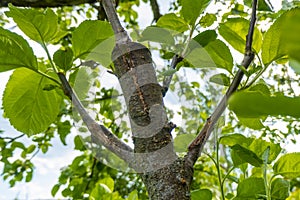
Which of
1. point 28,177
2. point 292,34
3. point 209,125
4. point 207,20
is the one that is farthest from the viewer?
point 28,177

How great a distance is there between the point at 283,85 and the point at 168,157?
211 cm

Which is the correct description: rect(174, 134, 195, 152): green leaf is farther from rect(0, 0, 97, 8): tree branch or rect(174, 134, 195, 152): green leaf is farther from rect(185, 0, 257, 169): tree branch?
rect(0, 0, 97, 8): tree branch

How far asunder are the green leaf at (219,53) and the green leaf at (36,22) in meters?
0.14

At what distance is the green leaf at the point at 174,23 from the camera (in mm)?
373

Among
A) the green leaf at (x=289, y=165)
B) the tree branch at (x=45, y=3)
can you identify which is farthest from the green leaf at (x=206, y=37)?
the tree branch at (x=45, y=3)

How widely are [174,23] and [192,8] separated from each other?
4 centimetres

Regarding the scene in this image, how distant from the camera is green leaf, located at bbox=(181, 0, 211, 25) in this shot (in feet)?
1.09

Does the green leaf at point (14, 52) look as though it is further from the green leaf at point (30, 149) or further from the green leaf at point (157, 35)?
the green leaf at point (30, 149)

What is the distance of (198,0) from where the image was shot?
1.09 ft

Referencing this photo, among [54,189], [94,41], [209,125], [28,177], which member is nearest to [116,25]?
[94,41]

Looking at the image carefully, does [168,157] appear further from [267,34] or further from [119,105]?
[119,105]

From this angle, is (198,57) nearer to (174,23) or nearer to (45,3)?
(174,23)

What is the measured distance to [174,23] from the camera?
0.38 metres

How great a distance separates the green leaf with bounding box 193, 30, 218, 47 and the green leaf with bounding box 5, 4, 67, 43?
0.42ft
